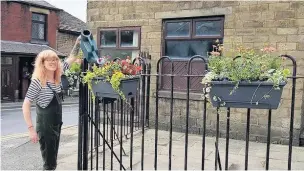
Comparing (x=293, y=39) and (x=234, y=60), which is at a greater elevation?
(x=293, y=39)

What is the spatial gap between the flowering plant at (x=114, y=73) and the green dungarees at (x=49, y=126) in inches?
21.7

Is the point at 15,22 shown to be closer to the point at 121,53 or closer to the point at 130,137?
the point at 121,53

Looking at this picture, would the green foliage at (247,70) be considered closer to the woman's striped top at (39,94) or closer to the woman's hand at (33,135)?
the woman's striped top at (39,94)

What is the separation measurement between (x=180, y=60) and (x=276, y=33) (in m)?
2.35

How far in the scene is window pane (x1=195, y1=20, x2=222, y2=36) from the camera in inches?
290

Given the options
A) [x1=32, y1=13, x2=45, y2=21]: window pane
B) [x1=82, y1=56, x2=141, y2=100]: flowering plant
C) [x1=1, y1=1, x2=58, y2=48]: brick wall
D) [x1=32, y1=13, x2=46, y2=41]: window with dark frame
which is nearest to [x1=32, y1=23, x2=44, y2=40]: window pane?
[x1=32, y1=13, x2=46, y2=41]: window with dark frame

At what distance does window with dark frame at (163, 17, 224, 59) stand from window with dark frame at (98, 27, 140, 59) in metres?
0.88

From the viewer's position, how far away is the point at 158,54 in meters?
8.04

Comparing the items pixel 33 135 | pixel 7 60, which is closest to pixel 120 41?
pixel 33 135

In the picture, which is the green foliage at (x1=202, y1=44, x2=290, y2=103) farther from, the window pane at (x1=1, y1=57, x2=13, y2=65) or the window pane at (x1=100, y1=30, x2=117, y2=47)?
the window pane at (x1=1, y1=57, x2=13, y2=65)

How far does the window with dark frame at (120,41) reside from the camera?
8508 mm

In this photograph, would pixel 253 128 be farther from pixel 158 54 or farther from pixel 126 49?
pixel 126 49

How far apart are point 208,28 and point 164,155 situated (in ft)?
11.1

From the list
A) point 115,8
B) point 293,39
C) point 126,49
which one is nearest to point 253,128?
point 293,39
